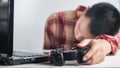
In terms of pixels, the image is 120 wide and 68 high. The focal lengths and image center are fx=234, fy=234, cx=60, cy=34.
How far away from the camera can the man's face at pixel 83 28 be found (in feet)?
4.87

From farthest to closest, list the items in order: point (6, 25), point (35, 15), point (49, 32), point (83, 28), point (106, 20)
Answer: point (35, 15), point (49, 32), point (83, 28), point (106, 20), point (6, 25)

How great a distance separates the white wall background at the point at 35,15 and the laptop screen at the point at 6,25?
4.75 ft

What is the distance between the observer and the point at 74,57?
576mm

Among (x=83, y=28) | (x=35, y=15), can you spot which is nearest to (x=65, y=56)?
(x=83, y=28)

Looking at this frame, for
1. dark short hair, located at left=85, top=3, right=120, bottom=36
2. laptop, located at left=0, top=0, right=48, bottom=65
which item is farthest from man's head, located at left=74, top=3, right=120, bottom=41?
laptop, located at left=0, top=0, right=48, bottom=65

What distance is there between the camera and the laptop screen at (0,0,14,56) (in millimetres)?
536

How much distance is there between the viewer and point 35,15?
6.67ft

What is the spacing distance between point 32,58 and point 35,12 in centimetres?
145

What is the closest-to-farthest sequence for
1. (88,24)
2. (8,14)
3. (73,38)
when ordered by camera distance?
(8,14) < (88,24) < (73,38)

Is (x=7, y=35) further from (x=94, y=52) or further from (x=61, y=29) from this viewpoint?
(x=61, y=29)

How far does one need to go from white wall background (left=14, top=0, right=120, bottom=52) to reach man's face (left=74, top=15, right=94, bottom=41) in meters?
0.29

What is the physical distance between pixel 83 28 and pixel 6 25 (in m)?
1.05

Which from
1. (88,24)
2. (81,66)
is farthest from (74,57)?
(88,24)

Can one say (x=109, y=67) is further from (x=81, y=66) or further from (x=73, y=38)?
(x=73, y=38)
